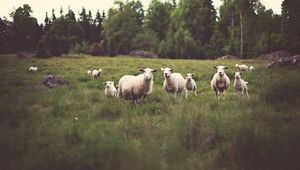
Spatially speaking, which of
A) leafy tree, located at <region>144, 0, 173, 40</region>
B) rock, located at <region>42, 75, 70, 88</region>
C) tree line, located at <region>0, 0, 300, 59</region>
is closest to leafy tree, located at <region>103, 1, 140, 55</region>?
tree line, located at <region>0, 0, 300, 59</region>

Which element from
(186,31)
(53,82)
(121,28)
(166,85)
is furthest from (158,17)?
(166,85)

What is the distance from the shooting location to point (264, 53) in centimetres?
4453

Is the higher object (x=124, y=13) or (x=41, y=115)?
(x=124, y=13)

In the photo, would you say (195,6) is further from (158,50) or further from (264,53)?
(264,53)

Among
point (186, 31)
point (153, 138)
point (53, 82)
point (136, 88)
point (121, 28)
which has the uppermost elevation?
point (121, 28)

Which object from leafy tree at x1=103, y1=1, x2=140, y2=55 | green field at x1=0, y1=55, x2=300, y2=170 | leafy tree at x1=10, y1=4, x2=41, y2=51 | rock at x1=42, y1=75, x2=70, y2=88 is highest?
leafy tree at x1=103, y1=1, x2=140, y2=55

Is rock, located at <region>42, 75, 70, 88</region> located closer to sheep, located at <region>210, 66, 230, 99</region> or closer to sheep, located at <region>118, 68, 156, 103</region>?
sheep, located at <region>118, 68, 156, 103</region>

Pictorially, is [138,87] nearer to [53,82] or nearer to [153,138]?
[153,138]

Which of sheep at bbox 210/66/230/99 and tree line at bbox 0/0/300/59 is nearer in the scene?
sheep at bbox 210/66/230/99

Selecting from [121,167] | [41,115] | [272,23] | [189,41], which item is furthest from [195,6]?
[121,167]

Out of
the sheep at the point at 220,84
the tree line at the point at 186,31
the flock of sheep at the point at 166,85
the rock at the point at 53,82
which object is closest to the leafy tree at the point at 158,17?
the tree line at the point at 186,31

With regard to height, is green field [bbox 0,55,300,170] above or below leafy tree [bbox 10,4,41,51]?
below

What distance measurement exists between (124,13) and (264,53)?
89.2ft

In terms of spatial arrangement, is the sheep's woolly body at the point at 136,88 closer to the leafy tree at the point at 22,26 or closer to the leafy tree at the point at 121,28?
the leafy tree at the point at 22,26
